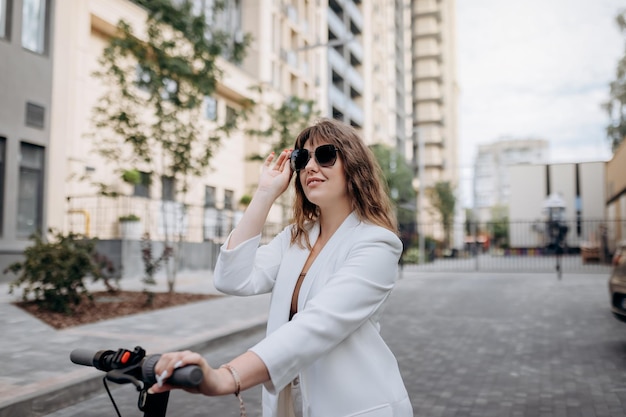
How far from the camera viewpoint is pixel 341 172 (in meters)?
1.94

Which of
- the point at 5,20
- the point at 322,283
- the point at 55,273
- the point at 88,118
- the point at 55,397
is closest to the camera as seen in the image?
the point at 322,283

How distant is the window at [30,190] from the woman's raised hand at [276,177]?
47.4 ft

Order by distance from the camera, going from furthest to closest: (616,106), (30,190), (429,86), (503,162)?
(503,162) < (429,86) < (616,106) < (30,190)

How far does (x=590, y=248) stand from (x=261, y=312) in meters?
24.7

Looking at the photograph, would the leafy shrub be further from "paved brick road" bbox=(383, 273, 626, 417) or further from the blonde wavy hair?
the blonde wavy hair

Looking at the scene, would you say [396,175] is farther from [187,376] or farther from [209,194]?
[187,376]

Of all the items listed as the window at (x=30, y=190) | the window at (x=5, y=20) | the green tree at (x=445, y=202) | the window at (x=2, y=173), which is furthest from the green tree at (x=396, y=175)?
the window at (x=2, y=173)

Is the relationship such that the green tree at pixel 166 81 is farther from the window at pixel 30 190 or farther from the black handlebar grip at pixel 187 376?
the black handlebar grip at pixel 187 376

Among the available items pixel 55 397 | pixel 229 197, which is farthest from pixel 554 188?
pixel 55 397

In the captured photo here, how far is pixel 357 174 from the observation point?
194 cm

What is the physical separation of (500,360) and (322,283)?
5750 millimetres

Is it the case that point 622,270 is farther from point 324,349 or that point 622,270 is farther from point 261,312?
point 324,349

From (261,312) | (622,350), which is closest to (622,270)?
(622,350)

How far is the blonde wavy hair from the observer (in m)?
1.92
